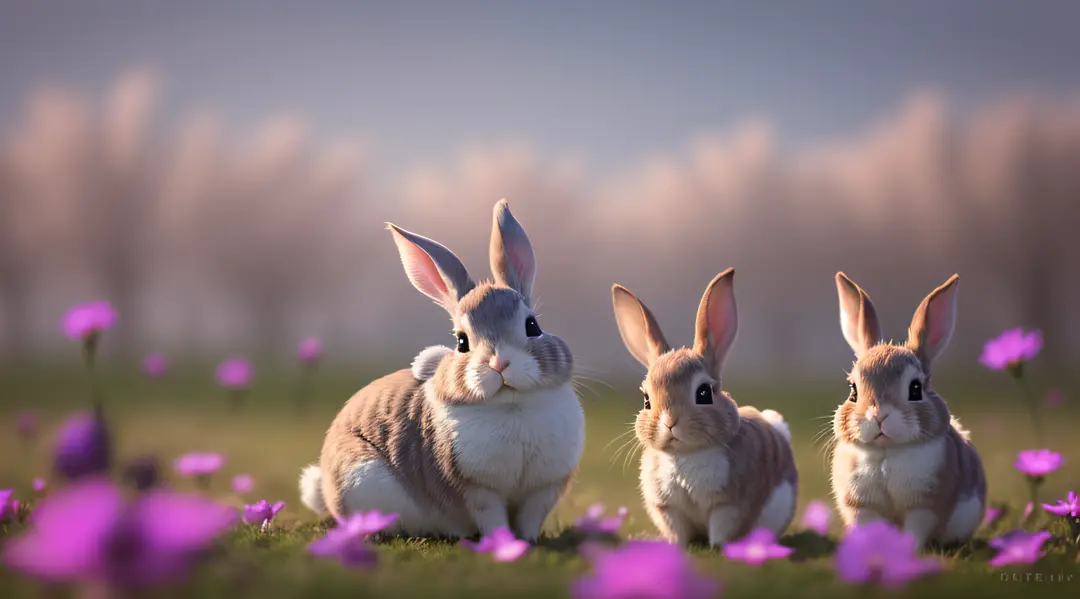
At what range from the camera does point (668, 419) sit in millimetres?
4840

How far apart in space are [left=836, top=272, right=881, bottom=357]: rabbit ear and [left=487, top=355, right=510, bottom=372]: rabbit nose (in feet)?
7.00

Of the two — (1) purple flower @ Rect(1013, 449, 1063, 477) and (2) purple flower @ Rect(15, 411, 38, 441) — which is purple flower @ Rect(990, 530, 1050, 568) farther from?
(2) purple flower @ Rect(15, 411, 38, 441)

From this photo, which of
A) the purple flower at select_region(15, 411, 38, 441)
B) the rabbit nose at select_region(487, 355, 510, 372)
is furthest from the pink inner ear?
the purple flower at select_region(15, 411, 38, 441)

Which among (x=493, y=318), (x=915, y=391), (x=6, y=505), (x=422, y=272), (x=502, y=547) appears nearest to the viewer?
(x=502, y=547)

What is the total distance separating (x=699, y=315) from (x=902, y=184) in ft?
55.8

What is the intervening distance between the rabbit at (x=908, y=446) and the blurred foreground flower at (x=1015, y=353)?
1.92 feet

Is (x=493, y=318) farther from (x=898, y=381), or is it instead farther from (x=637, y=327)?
(x=898, y=381)

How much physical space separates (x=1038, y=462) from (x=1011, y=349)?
0.74 m

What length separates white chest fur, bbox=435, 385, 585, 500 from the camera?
491 centimetres

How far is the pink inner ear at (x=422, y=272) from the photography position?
17.7 ft

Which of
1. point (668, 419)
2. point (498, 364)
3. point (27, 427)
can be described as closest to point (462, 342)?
point (498, 364)

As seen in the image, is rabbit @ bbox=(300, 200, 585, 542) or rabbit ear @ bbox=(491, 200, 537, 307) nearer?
rabbit @ bbox=(300, 200, 585, 542)

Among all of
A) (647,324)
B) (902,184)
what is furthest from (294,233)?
(647,324)

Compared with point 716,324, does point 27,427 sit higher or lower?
lower
